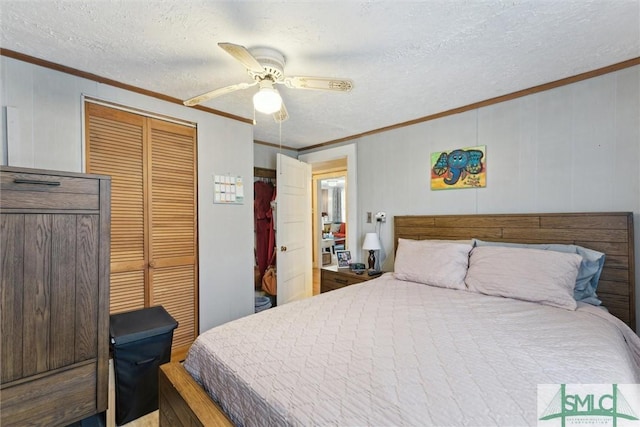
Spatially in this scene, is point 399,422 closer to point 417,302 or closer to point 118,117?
point 417,302

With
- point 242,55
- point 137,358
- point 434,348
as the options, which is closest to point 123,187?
point 137,358

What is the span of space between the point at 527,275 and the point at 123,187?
3.00 m

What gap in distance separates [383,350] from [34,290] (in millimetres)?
1666

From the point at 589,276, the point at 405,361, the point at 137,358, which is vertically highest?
the point at 589,276

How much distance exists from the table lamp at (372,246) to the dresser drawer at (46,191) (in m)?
2.37

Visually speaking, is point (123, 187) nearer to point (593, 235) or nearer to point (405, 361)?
point (405, 361)

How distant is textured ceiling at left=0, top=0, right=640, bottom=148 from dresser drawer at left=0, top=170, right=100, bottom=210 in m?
0.84

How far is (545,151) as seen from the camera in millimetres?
2191

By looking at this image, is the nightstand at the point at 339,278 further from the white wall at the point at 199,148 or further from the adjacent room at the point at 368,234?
the white wall at the point at 199,148

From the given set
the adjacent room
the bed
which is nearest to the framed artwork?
the adjacent room

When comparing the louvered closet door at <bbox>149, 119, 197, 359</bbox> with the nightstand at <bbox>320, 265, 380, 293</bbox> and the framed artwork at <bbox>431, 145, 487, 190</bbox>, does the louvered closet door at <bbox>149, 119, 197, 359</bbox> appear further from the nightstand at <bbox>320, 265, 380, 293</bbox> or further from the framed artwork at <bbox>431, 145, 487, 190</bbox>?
the framed artwork at <bbox>431, 145, 487, 190</bbox>

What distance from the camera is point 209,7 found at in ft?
4.48

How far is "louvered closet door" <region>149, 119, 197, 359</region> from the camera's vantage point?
240 cm

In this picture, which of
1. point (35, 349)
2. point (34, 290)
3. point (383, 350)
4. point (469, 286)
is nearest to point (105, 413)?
point (35, 349)
